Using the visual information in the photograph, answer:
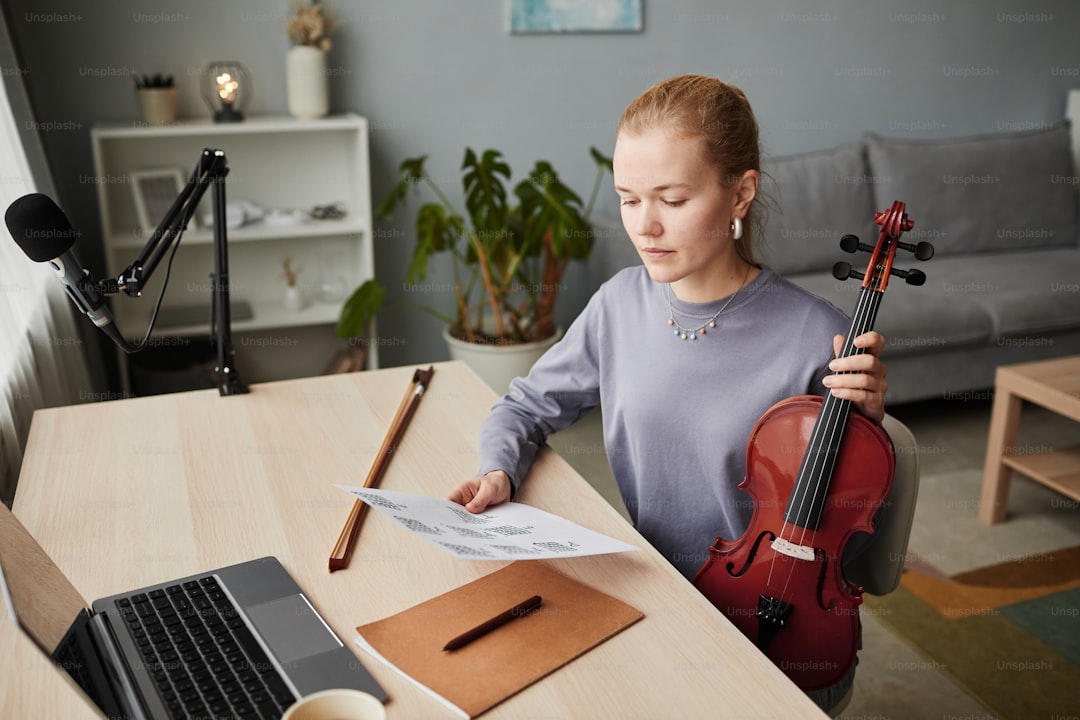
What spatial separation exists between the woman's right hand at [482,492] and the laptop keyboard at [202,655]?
0.33 meters

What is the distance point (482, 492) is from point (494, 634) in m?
0.27

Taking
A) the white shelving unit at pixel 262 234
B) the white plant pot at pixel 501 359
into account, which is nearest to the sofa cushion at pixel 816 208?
the white plant pot at pixel 501 359

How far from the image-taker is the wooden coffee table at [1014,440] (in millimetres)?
2457

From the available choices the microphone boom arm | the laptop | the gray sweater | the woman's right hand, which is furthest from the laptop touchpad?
the microphone boom arm

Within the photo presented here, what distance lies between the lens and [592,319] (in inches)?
56.9

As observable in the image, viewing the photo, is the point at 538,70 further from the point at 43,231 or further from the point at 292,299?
the point at 43,231

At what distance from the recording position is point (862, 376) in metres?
1.15

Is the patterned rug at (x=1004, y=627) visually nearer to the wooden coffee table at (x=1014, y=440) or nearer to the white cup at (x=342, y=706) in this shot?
the wooden coffee table at (x=1014, y=440)

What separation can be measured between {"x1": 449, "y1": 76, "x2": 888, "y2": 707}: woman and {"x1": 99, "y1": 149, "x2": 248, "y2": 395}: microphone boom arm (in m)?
0.53

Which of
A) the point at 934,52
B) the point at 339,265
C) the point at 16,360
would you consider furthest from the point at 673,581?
the point at 934,52

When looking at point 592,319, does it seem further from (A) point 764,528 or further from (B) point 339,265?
(B) point 339,265

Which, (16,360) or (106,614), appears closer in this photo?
(106,614)

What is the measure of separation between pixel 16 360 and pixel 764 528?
4.84 ft

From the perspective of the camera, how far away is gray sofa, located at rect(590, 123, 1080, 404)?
3203 mm
